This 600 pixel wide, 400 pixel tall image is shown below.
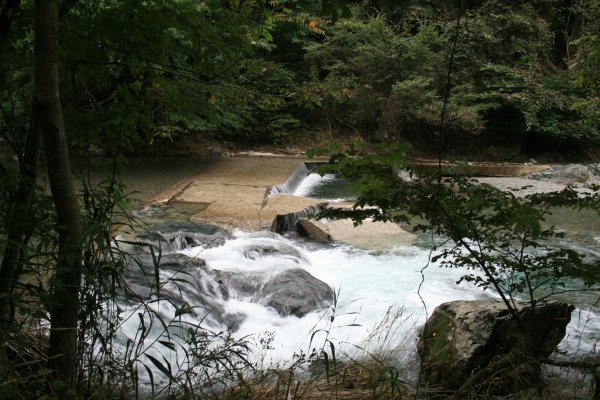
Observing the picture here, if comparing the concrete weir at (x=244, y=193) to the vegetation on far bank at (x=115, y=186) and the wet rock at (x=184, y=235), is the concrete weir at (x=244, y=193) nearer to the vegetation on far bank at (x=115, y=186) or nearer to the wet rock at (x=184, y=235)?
the wet rock at (x=184, y=235)

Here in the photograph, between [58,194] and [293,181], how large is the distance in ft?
28.3

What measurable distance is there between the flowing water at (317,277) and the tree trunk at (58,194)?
165 centimetres

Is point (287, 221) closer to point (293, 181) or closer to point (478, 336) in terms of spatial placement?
point (293, 181)

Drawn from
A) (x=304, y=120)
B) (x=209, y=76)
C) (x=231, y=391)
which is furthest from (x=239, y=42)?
(x=304, y=120)

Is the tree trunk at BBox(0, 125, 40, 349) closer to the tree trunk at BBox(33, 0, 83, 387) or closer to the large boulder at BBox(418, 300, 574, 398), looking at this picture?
the tree trunk at BBox(33, 0, 83, 387)

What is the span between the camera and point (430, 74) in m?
14.0

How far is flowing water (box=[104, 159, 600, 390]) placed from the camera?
4.18 metres

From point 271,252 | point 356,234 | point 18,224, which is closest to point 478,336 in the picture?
point 271,252

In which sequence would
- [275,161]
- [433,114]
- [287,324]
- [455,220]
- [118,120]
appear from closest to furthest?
1. [118,120]
2. [455,220]
3. [287,324]
4. [275,161]
5. [433,114]

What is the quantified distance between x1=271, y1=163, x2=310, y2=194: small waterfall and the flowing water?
5.91 feet

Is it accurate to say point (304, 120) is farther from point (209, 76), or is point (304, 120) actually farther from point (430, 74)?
point (209, 76)

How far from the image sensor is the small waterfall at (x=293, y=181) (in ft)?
29.4

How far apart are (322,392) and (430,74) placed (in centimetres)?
1290

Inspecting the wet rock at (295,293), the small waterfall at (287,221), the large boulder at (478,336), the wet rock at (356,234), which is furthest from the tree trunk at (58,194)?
the wet rock at (356,234)
